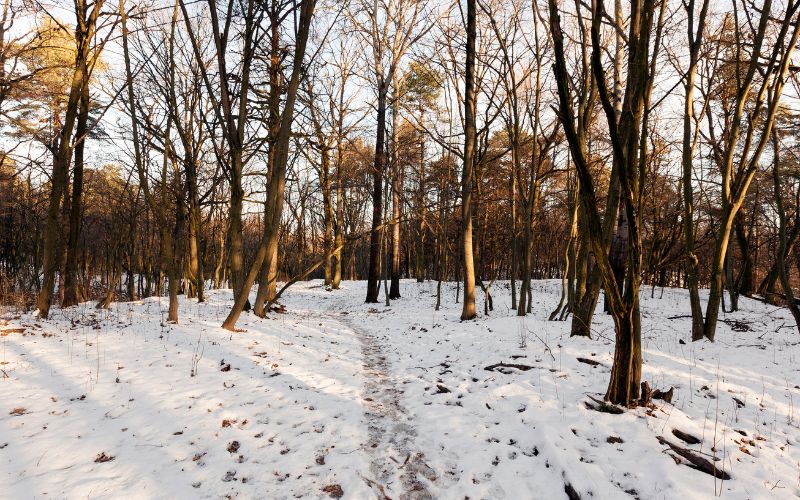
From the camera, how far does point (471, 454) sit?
3426 mm

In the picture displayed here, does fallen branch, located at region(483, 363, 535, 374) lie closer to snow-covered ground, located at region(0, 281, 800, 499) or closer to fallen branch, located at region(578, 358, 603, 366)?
snow-covered ground, located at region(0, 281, 800, 499)

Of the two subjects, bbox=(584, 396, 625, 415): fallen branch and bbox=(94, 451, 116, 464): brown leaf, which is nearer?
bbox=(94, 451, 116, 464): brown leaf

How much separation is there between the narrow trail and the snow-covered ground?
0.02 m

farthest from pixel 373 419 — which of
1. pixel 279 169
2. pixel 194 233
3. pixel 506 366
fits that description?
pixel 194 233

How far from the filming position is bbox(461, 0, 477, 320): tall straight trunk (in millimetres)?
9805

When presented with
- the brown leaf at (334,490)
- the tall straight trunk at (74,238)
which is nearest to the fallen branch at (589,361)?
the brown leaf at (334,490)

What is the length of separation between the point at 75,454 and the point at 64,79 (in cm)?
1510

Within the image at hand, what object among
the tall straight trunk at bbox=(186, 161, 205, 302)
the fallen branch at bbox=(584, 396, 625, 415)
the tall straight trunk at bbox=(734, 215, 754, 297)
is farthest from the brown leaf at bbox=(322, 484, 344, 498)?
the tall straight trunk at bbox=(734, 215, 754, 297)

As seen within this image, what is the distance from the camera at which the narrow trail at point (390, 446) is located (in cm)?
297

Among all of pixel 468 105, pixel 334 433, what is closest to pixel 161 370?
pixel 334 433

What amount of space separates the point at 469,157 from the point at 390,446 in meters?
8.07

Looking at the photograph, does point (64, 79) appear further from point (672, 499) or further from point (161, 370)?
point (672, 499)

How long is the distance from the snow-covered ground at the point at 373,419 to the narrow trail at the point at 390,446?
0.02 meters

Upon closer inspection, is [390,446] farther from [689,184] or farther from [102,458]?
[689,184]
